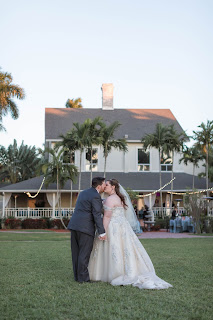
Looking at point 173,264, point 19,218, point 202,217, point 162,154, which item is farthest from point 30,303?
point 162,154

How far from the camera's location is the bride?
7871 mm

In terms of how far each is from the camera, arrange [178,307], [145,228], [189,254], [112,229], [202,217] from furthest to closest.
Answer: [145,228], [202,217], [189,254], [112,229], [178,307]

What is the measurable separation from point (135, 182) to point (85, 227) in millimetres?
24538

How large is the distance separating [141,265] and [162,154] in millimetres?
26692

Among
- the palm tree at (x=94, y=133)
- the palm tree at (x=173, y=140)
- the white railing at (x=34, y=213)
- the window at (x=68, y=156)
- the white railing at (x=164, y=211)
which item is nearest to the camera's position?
the palm tree at (x=94, y=133)

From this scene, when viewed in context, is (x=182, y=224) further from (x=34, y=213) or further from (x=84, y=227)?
(x=84, y=227)

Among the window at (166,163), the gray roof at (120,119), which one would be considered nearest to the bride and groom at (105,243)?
the gray roof at (120,119)

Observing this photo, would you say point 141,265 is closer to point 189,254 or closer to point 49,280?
point 49,280

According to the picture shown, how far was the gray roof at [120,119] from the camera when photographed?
115ft

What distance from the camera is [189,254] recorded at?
13273 millimetres

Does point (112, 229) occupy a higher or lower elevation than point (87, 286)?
higher

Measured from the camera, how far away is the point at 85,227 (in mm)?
8172

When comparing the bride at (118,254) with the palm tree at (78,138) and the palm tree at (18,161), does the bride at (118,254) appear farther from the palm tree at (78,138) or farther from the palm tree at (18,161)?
the palm tree at (18,161)

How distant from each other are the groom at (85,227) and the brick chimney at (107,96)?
2952cm
